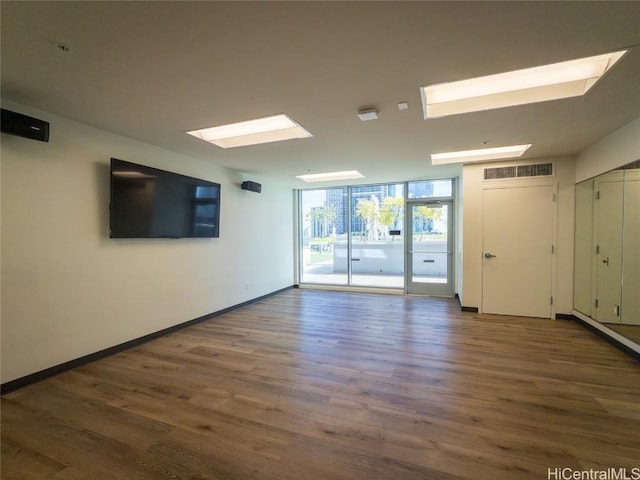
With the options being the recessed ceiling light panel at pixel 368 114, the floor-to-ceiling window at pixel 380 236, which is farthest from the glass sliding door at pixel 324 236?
the recessed ceiling light panel at pixel 368 114

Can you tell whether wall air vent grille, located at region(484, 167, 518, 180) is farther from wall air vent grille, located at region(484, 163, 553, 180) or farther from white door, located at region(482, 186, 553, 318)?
white door, located at region(482, 186, 553, 318)

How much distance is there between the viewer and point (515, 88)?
2.55 m

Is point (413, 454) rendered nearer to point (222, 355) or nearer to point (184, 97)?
point (222, 355)

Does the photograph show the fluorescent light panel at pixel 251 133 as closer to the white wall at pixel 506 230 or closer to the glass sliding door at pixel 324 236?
the white wall at pixel 506 230

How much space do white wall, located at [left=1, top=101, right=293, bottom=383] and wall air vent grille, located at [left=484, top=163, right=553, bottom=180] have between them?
4949 millimetres

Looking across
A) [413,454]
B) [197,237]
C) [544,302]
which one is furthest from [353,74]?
[544,302]

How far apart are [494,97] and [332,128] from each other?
5.32 ft

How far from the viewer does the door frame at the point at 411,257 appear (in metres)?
6.29

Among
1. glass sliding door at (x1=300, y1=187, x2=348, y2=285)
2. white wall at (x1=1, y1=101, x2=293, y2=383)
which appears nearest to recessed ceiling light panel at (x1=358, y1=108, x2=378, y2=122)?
white wall at (x1=1, y1=101, x2=293, y2=383)

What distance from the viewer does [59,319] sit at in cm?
288

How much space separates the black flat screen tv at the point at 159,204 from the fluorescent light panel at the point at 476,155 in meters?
3.73

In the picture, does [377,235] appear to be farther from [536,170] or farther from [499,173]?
[536,170]

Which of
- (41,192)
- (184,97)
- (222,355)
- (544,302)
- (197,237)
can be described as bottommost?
(222,355)

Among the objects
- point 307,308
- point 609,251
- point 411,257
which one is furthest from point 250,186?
point 609,251
